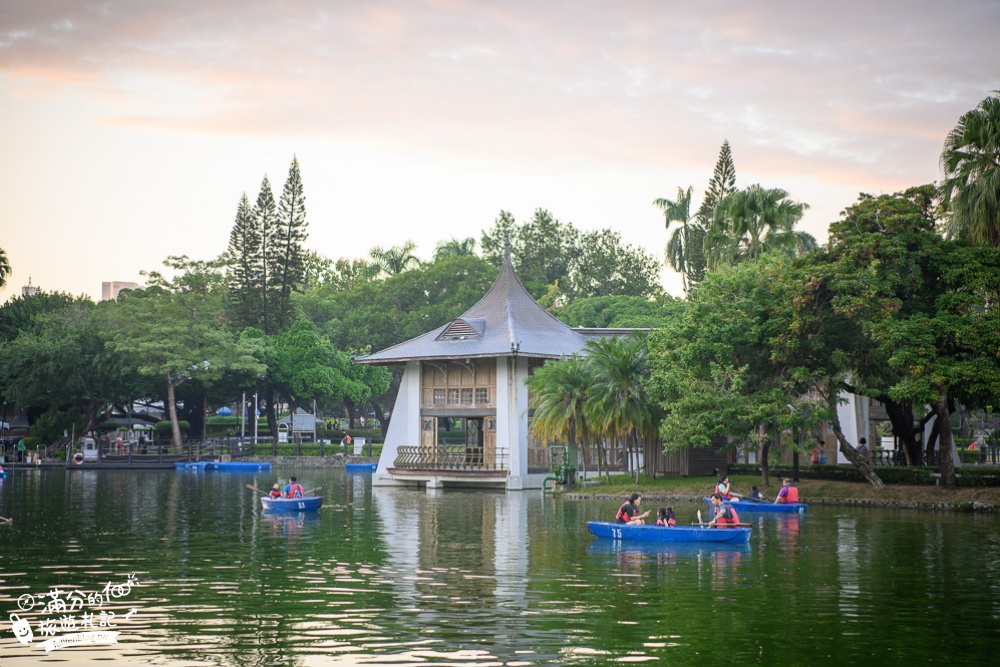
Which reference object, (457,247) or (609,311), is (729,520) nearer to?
(609,311)

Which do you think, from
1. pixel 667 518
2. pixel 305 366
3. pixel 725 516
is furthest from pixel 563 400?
pixel 305 366

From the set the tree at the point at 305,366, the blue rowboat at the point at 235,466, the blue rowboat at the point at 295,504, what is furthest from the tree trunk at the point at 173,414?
the blue rowboat at the point at 295,504

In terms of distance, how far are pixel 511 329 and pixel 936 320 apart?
22813 millimetres

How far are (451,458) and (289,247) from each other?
4322 centimetres

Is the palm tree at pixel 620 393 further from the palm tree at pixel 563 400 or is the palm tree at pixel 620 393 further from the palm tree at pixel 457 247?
the palm tree at pixel 457 247

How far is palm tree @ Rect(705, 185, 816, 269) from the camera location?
5203 cm

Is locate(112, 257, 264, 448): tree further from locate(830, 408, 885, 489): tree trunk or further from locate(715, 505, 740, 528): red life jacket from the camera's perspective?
locate(715, 505, 740, 528): red life jacket

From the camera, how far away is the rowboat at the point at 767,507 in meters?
37.2

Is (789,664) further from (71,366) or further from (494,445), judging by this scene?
(71,366)

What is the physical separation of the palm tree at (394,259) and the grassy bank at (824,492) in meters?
70.6

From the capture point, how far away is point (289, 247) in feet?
300

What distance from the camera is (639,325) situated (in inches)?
3187

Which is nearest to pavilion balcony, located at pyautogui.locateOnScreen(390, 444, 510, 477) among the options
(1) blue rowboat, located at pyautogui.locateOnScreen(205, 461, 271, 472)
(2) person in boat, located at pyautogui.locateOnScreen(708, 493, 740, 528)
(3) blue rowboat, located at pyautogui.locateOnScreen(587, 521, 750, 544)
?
(1) blue rowboat, located at pyautogui.locateOnScreen(205, 461, 271, 472)

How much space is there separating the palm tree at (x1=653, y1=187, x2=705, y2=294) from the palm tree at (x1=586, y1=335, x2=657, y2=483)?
38731 millimetres
